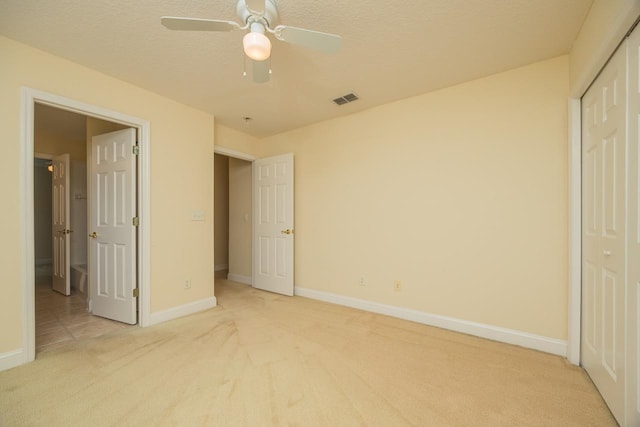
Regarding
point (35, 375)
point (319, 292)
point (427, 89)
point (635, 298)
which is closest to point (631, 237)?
point (635, 298)

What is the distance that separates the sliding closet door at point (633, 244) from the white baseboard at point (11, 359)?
157 inches

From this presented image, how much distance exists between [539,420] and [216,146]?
4.16 metres

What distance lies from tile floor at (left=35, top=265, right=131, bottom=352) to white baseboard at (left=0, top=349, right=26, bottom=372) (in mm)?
245

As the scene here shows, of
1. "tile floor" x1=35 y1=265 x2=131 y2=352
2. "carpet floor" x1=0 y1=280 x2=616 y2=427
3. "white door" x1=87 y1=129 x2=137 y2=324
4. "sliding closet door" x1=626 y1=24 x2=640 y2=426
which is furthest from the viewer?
"white door" x1=87 y1=129 x2=137 y2=324

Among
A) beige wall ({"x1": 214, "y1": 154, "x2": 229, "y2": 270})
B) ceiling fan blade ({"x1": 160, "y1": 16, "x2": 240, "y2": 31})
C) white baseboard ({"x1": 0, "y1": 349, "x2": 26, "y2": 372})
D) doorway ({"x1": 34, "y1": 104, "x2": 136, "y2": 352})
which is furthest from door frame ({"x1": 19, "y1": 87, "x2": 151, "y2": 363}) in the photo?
beige wall ({"x1": 214, "y1": 154, "x2": 229, "y2": 270})

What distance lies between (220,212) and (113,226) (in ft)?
10.5

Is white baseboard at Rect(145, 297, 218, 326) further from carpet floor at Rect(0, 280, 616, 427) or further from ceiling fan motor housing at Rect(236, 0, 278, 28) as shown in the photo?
ceiling fan motor housing at Rect(236, 0, 278, 28)

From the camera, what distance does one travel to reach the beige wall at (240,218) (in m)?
4.69

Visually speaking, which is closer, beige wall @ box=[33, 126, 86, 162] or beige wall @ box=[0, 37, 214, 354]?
beige wall @ box=[0, 37, 214, 354]

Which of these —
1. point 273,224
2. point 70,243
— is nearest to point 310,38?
point 273,224

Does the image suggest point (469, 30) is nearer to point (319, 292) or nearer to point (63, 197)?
point (319, 292)

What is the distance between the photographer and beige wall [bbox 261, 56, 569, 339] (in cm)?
229

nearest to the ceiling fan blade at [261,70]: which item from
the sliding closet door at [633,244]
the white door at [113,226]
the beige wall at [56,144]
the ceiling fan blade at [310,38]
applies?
the ceiling fan blade at [310,38]

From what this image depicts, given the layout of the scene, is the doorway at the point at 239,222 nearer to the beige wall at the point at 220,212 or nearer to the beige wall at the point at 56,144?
the beige wall at the point at 220,212
